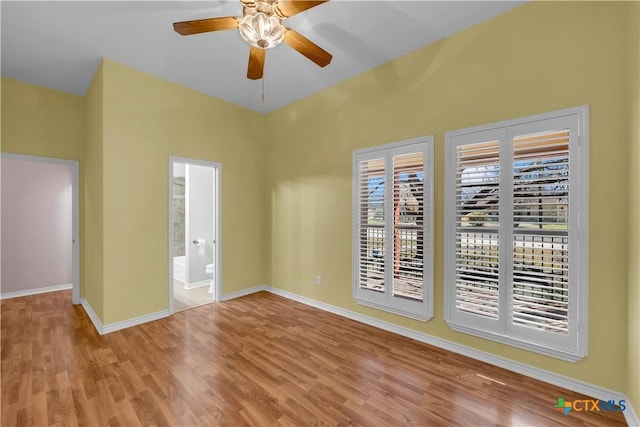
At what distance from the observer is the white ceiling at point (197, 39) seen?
2.31 m

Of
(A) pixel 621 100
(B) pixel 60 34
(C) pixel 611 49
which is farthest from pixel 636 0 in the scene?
(B) pixel 60 34

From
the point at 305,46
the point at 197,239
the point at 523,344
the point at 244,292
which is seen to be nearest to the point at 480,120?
the point at 305,46

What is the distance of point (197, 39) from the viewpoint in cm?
273

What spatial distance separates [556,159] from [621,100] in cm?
50

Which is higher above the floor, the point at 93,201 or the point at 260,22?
the point at 260,22

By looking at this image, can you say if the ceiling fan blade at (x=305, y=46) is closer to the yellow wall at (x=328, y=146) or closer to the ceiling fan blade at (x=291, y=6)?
the ceiling fan blade at (x=291, y=6)

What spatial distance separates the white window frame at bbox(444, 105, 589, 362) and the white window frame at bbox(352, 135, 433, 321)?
0.17 metres

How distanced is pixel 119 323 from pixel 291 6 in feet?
11.8

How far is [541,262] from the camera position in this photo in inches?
85.3

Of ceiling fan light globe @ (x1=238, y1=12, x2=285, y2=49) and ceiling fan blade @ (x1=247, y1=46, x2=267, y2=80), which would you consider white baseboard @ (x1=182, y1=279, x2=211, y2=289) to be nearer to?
ceiling fan blade @ (x1=247, y1=46, x2=267, y2=80)

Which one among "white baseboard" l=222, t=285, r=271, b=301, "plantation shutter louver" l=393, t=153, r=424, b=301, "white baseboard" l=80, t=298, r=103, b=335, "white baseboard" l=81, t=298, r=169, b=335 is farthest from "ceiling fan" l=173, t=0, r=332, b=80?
"white baseboard" l=222, t=285, r=271, b=301

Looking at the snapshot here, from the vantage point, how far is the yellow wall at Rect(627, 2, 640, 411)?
5.54 feet

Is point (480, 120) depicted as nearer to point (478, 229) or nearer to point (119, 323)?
point (478, 229)

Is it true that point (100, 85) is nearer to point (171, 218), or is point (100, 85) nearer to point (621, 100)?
point (171, 218)
